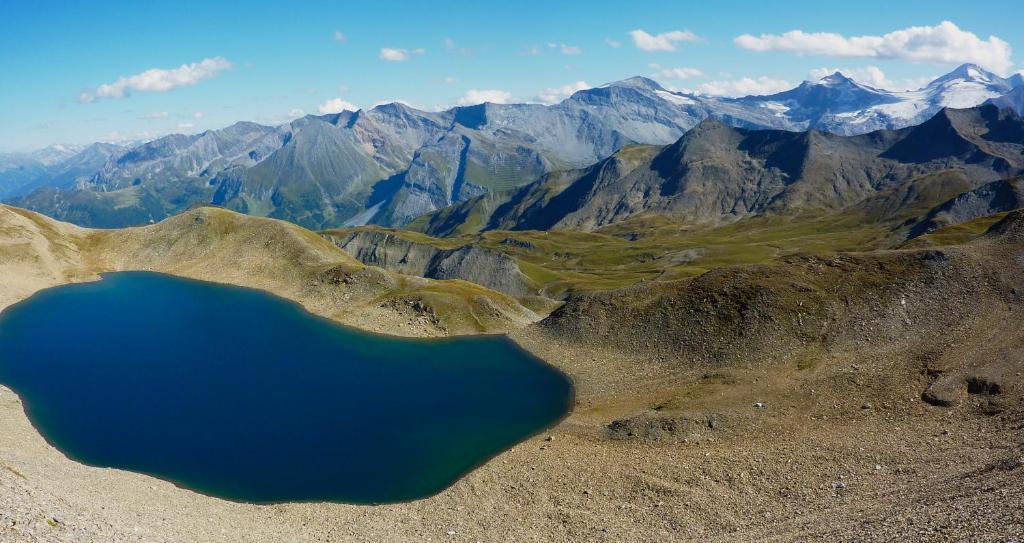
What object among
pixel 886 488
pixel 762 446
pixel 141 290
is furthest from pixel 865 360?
pixel 141 290

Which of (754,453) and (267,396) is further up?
(754,453)

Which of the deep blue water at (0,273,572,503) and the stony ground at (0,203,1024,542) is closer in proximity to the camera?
the stony ground at (0,203,1024,542)

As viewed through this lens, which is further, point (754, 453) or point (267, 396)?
point (267, 396)

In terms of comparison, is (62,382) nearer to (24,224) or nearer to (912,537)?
(24,224)

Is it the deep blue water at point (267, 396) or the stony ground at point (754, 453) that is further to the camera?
the deep blue water at point (267, 396)
